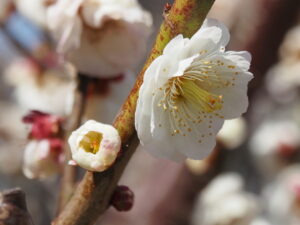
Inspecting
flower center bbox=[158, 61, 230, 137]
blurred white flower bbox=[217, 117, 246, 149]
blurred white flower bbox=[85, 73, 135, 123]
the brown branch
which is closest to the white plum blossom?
flower center bbox=[158, 61, 230, 137]

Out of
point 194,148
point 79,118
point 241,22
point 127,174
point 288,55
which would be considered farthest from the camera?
point 127,174

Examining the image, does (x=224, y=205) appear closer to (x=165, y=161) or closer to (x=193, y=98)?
(x=165, y=161)

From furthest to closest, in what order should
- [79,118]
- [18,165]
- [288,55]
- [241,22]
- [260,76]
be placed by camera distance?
[18,165] < [288,55] < [241,22] < [260,76] < [79,118]

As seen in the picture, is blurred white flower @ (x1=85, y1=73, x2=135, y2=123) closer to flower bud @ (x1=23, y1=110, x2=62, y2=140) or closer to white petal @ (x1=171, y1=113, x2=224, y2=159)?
flower bud @ (x1=23, y1=110, x2=62, y2=140)

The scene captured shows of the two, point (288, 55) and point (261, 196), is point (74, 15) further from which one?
point (261, 196)

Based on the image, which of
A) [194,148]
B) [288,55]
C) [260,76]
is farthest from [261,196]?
[194,148]
